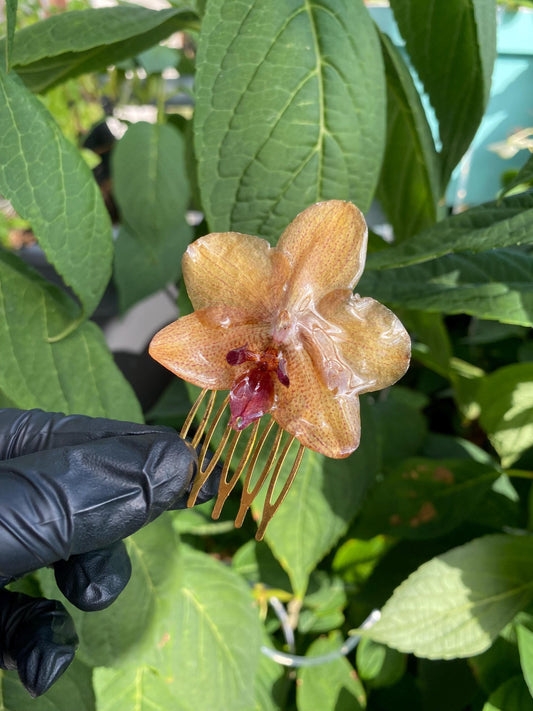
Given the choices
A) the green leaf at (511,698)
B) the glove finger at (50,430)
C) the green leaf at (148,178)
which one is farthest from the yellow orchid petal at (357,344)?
the green leaf at (148,178)

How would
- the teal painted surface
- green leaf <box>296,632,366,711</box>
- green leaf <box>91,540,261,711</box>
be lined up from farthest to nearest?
the teal painted surface → green leaf <box>296,632,366,711</box> → green leaf <box>91,540,261,711</box>

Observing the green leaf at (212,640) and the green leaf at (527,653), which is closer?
the green leaf at (527,653)

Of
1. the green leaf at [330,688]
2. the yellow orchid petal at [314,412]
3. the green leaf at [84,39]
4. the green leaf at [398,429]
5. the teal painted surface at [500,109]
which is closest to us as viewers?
the yellow orchid petal at [314,412]

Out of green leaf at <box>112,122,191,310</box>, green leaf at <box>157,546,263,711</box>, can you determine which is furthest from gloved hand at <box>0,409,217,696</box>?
green leaf at <box>112,122,191,310</box>

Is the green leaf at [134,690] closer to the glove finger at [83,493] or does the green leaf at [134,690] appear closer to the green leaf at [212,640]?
the green leaf at [212,640]

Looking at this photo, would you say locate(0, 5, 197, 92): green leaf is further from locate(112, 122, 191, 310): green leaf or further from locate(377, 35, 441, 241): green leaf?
locate(112, 122, 191, 310): green leaf

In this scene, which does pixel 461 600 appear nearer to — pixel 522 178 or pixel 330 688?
pixel 330 688
